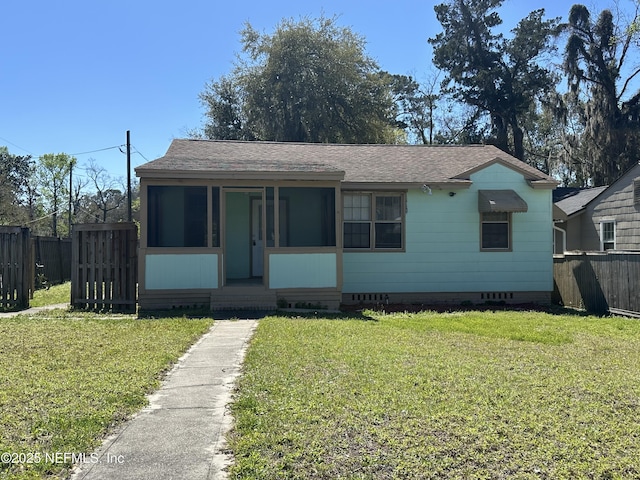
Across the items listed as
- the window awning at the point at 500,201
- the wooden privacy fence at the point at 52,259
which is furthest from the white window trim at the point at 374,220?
the wooden privacy fence at the point at 52,259

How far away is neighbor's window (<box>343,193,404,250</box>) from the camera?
13445 mm

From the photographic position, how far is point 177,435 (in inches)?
156

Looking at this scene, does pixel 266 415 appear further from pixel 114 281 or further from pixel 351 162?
pixel 351 162

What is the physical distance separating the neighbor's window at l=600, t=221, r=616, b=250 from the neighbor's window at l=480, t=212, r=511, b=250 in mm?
5691

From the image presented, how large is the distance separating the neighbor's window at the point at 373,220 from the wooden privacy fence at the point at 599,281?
4383 millimetres

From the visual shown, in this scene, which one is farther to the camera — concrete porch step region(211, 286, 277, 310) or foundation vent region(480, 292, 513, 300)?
foundation vent region(480, 292, 513, 300)

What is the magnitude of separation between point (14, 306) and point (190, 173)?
15.7ft

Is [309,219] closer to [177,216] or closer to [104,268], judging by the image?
[177,216]

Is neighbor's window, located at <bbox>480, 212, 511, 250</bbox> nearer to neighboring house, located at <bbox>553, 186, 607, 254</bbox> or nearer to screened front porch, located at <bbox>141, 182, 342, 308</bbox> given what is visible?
screened front porch, located at <bbox>141, 182, 342, 308</bbox>

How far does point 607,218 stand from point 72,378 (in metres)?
17.1

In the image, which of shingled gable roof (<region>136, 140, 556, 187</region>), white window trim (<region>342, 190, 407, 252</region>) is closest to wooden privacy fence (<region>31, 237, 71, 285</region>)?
shingled gable roof (<region>136, 140, 556, 187</region>)

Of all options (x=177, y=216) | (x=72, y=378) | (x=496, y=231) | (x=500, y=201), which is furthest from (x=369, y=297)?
(x=72, y=378)

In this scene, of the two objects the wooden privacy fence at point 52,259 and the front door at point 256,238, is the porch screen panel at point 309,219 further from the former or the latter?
the wooden privacy fence at point 52,259

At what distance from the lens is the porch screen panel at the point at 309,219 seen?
469 inches
